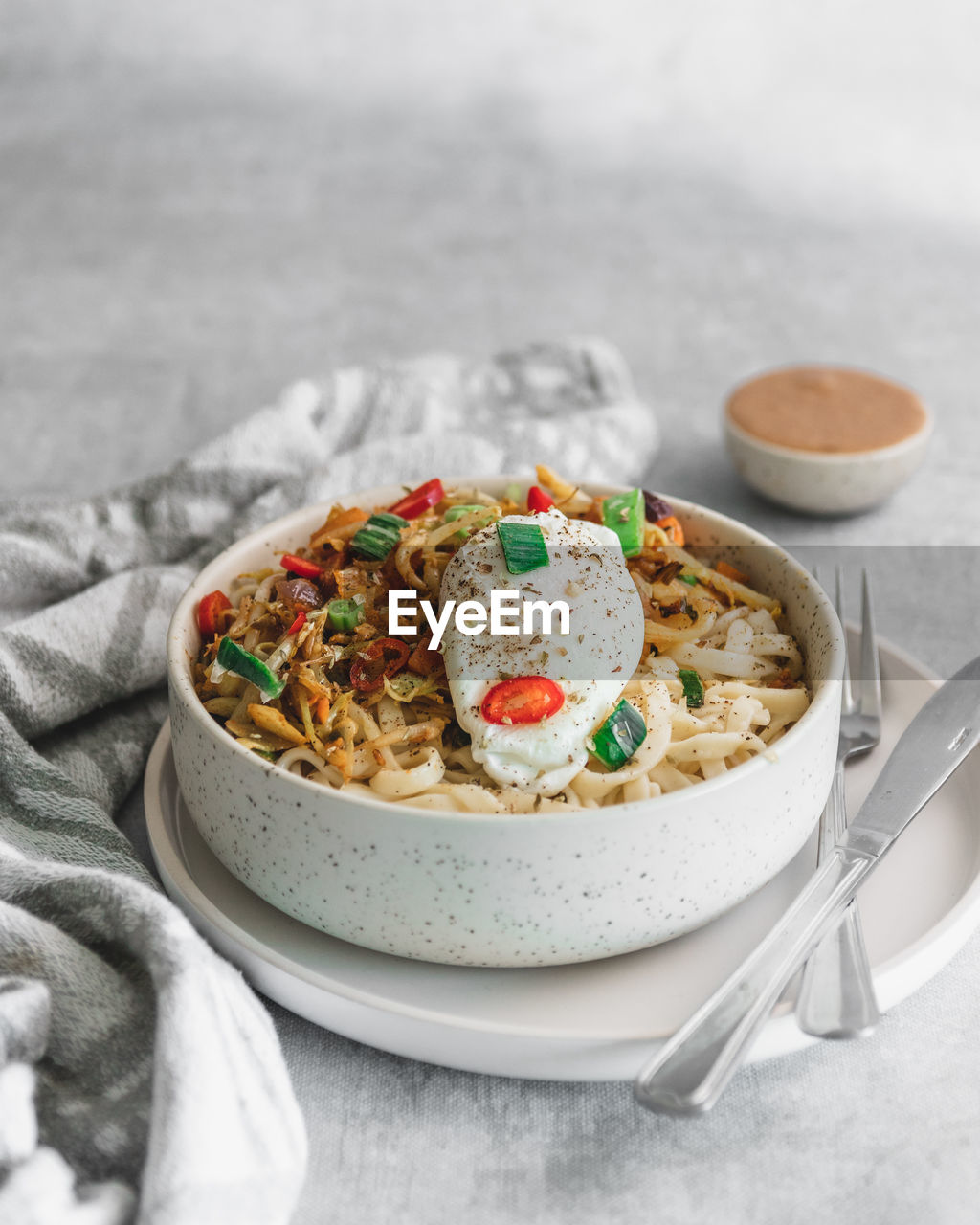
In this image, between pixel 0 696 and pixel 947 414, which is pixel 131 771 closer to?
pixel 0 696

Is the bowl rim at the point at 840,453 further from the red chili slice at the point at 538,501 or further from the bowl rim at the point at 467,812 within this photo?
the red chili slice at the point at 538,501

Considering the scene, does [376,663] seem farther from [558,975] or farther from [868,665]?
[868,665]

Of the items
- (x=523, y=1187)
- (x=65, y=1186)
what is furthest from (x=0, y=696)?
(x=523, y=1187)

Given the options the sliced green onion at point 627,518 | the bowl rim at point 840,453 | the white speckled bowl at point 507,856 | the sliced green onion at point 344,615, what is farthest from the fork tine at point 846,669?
the sliced green onion at point 344,615

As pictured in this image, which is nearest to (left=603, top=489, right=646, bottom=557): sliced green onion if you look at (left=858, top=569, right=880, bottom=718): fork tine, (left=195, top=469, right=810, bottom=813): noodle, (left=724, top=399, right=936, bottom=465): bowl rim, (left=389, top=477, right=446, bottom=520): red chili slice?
(left=195, top=469, right=810, bottom=813): noodle

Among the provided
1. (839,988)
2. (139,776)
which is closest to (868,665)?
(839,988)
